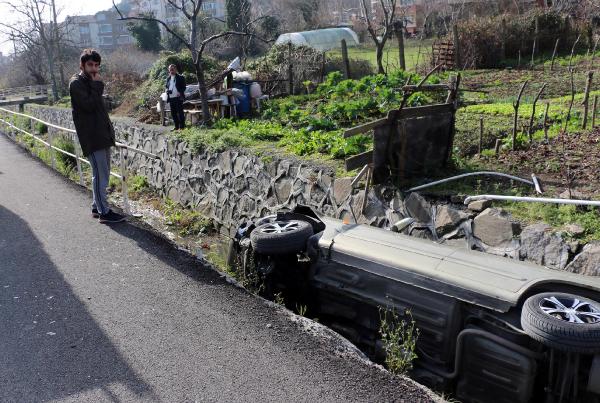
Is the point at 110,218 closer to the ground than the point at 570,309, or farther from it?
closer to the ground

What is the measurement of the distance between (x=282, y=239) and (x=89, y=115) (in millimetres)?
3340

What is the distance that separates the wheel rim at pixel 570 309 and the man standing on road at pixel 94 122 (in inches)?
213

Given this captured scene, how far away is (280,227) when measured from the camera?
525 centimetres

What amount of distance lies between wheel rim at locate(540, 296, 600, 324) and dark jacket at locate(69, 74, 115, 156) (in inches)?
213

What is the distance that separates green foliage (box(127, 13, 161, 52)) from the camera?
131 feet

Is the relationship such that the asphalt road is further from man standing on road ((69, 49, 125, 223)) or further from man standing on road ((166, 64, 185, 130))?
man standing on road ((166, 64, 185, 130))

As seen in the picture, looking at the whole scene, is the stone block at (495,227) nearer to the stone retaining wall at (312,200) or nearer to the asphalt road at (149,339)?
the stone retaining wall at (312,200)

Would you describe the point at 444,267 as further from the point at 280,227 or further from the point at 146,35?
the point at 146,35

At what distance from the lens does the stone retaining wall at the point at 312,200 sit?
4.55 meters

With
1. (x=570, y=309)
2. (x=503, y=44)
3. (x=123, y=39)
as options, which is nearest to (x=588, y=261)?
(x=570, y=309)

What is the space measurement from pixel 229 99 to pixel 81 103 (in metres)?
6.47

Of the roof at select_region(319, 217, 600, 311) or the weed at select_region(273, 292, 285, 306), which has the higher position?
the roof at select_region(319, 217, 600, 311)

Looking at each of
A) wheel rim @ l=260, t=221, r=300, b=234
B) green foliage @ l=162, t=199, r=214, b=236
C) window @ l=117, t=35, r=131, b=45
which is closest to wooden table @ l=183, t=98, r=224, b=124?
green foliage @ l=162, t=199, r=214, b=236

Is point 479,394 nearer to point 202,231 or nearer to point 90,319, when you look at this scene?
point 90,319
